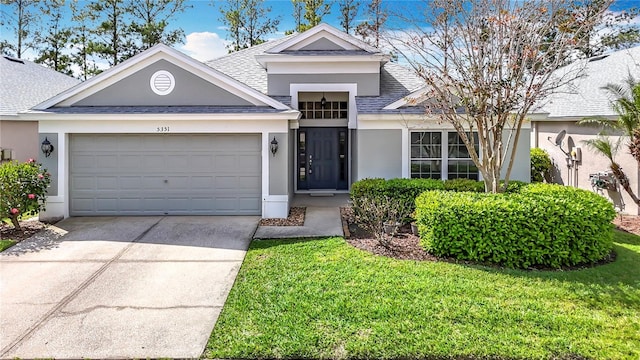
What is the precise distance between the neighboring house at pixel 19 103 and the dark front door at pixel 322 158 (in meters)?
8.78

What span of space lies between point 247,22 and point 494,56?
2338 centimetres

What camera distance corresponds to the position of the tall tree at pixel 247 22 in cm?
2834

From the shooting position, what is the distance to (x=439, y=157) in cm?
1184

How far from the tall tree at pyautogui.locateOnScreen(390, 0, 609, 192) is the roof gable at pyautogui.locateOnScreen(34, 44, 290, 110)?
13.6 feet

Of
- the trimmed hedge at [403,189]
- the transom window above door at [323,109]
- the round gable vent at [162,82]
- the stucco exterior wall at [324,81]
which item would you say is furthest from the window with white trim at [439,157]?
the round gable vent at [162,82]

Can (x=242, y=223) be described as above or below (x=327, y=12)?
below

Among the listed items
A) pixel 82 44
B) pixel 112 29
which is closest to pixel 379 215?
pixel 112 29

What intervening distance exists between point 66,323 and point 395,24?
9255mm

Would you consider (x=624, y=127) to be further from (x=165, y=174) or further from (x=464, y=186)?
(x=165, y=174)

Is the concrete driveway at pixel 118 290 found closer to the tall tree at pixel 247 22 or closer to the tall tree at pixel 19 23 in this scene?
the tall tree at pixel 247 22

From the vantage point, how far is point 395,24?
1029cm

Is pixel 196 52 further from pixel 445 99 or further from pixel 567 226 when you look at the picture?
pixel 567 226

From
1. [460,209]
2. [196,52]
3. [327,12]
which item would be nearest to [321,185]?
[460,209]

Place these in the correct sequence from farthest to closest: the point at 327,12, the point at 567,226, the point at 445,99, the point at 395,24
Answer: the point at 327,12
the point at 395,24
the point at 445,99
the point at 567,226
